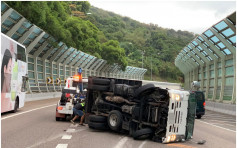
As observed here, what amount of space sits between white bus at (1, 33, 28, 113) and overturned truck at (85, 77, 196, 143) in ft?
16.0

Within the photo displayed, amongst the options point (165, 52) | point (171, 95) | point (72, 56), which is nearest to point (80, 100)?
point (171, 95)

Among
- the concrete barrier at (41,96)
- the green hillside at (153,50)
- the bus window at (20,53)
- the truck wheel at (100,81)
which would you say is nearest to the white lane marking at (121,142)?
the truck wheel at (100,81)

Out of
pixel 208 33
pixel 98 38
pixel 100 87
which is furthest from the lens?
pixel 98 38

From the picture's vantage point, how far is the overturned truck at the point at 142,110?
1072 cm

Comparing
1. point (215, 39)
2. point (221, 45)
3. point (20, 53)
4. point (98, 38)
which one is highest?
point (98, 38)

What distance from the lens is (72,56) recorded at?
46.5 meters

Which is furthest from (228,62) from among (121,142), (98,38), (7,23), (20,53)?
(98,38)

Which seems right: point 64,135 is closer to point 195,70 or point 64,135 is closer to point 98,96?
point 98,96

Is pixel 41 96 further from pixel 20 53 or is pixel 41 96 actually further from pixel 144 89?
pixel 144 89

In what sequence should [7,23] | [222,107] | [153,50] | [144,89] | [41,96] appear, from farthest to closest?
[153,50] → [41,96] → [222,107] → [7,23] → [144,89]

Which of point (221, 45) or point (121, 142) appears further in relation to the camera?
point (221, 45)

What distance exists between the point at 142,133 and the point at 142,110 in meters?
0.78

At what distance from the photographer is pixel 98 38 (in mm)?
71562

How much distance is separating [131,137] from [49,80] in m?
28.5
